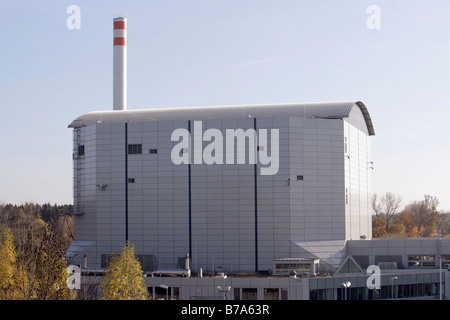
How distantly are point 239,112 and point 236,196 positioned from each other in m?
8.83

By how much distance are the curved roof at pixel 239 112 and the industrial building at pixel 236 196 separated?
13 cm

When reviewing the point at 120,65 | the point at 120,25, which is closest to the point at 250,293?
the point at 120,65

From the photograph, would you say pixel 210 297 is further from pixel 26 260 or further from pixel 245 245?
pixel 26 260

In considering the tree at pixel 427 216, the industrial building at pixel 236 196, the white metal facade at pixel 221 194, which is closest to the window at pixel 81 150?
the white metal facade at pixel 221 194

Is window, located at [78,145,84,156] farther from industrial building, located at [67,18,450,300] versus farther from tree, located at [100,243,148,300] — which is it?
tree, located at [100,243,148,300]

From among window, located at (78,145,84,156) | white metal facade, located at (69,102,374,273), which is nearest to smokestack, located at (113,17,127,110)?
window, located at (78,145,84,156)

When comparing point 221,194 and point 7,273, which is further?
point 221,194

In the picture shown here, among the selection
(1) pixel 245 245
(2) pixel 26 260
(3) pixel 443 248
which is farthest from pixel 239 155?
(2) pixel 26 260

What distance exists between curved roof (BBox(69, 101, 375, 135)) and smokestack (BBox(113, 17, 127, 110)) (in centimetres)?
1197

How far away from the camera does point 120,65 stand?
277ft

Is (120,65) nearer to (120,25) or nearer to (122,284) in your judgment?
(120,25)

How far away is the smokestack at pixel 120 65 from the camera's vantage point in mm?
82875

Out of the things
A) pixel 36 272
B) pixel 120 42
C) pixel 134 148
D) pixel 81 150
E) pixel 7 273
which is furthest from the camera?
pixel 120 42

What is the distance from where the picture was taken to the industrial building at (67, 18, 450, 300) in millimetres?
63094
